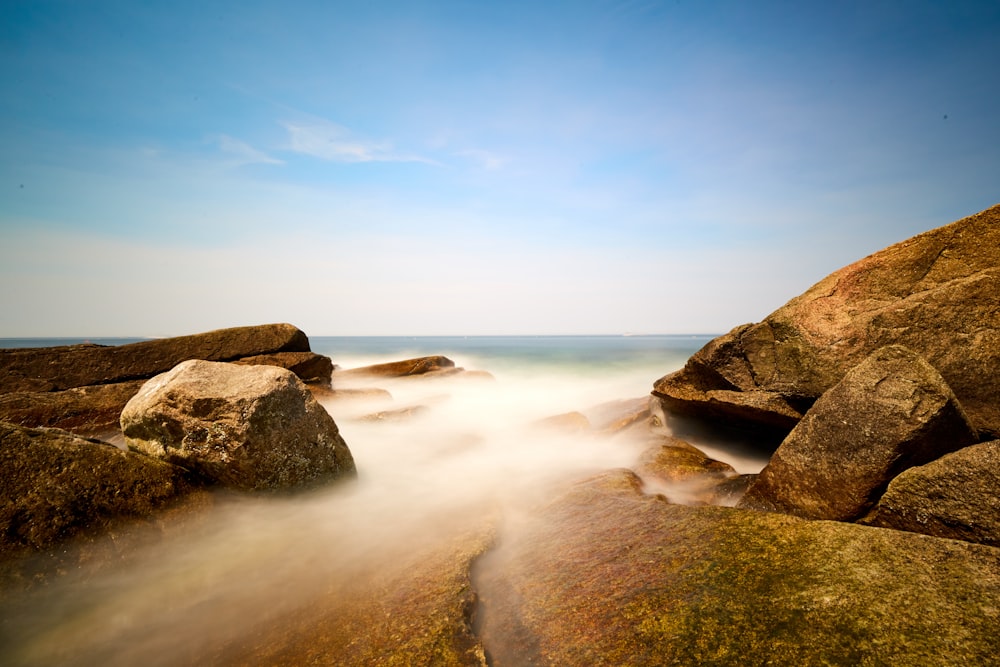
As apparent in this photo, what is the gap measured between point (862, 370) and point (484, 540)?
535 centimetres

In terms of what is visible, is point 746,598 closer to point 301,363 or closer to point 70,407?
A: point 70,407

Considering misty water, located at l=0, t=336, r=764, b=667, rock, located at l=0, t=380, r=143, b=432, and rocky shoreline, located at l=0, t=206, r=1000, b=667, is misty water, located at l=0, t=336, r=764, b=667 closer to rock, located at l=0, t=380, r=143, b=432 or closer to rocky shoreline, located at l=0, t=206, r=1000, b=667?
rocky shoreline, located at l=0, t=206, r=1000, b=667

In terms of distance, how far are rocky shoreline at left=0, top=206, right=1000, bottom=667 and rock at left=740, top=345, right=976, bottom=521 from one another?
0.08ft

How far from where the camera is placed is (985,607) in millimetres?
2689

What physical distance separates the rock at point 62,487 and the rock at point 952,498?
8.62 meters

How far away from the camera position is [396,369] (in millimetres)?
21672

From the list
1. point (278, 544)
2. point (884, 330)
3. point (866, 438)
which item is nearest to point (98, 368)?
point (278, 544)

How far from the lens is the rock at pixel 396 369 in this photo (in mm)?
20930

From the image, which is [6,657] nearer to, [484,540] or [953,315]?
[484,540]

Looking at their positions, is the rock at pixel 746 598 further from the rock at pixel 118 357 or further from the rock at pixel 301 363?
the rock at pixel 118 357

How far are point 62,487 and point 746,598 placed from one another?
7020 millimetres

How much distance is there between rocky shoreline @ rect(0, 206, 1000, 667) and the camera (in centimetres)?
299

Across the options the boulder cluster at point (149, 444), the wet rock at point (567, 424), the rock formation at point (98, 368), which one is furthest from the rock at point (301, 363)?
the wet rock at point (567, 424)

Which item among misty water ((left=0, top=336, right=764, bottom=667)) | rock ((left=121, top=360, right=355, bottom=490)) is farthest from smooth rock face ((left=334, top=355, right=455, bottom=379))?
rock ((left=121, top=360, right=355, bottom=490))
